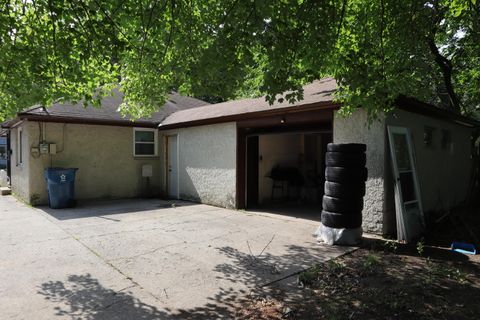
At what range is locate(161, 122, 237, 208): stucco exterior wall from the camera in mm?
9484

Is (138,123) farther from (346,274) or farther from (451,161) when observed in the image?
(451,161)

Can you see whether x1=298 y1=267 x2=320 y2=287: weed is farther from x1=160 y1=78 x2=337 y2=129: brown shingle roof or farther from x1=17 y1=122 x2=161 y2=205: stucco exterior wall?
x1=17 y1=122 x2=161 y2=205: stucco exterior wall

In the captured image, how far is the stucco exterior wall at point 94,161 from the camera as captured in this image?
391 inches

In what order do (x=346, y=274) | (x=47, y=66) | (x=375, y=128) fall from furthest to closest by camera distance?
1. (x=375, y=128)
2. (x=47, y=66)
3. (x=346, y=274)

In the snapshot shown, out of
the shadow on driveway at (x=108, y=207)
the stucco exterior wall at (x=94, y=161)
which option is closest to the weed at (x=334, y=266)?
the shadow on driveway at (x=108, y=207)

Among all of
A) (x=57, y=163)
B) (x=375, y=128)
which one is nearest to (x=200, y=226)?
(x=375, y=128)

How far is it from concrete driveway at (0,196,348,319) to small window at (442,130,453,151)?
5239mm

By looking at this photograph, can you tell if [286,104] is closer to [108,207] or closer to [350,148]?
[350,148]

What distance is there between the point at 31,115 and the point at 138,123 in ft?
11.3

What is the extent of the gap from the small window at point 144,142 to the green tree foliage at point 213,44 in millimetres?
5000

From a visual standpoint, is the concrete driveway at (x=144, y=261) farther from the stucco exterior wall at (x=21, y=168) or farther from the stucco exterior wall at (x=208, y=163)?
the stucco exterior wall at (x=21, y=168)

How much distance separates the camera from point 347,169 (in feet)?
18.7

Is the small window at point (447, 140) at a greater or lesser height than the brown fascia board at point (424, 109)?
lesser

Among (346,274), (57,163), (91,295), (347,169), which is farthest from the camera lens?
(57,163)
